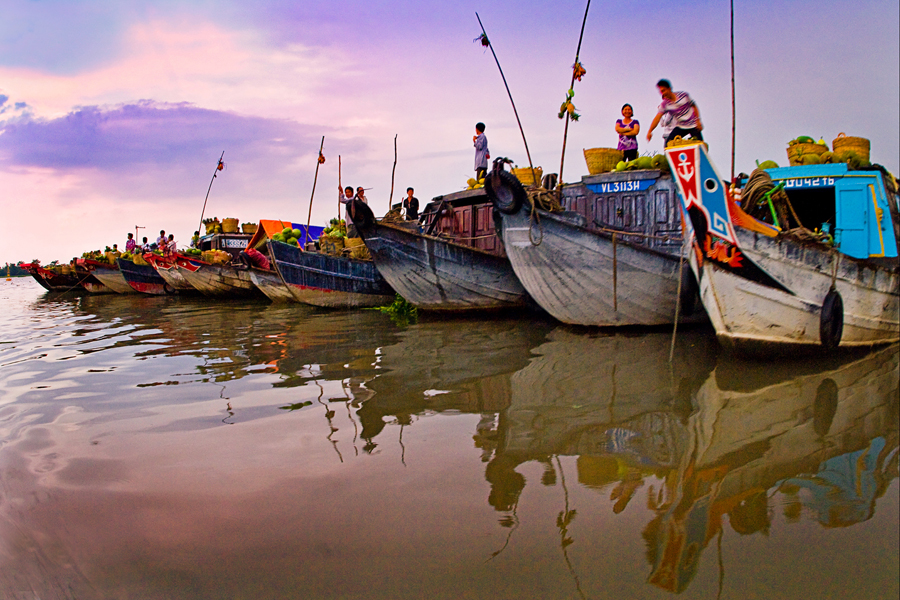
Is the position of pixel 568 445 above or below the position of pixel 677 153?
below

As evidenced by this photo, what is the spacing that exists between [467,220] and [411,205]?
2.18m

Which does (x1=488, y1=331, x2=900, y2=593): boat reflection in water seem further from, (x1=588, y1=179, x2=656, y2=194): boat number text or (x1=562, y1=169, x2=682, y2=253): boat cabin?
(x1=588, y1=179, x2=656, y2=194): boat number text

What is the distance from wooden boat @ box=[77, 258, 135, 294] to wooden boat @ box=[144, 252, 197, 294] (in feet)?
13.6

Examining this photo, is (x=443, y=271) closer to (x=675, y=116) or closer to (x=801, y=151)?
(x=675, y=116)

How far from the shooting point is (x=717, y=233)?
17.4ft

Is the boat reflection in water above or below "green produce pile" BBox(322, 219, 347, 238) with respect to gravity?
below

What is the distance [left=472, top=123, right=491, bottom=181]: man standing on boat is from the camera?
10789 millimetres

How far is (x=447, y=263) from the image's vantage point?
987cm

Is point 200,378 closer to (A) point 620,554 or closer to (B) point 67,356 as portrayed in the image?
(B) point 67,356

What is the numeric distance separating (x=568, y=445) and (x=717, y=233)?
313cm

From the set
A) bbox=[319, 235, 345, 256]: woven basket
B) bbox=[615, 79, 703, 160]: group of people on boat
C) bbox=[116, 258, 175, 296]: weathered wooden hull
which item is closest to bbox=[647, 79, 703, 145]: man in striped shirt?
bbox=[615, 79, 703, 160]: group of people on boat

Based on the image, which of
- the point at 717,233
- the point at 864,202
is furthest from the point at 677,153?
the point at 864,202

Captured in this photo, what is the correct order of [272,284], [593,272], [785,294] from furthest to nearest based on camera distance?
[272,284] < [593,272] < [785,294]

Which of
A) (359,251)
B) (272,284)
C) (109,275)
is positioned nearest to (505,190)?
(359,251)
